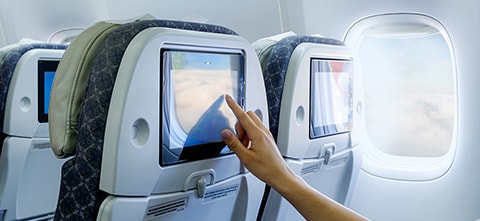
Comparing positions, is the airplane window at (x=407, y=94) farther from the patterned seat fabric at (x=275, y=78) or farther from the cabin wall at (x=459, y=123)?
the patterned seat fabric at (x=275, y=78)

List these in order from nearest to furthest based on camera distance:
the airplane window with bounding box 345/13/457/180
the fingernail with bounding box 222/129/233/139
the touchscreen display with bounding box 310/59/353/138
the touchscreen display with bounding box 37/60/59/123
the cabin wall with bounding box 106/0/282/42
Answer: the fingernail with bounding box 222/129/233/139
the touchscreen display with bounding box 310/59/353/138
the touchscreen display with bounding box 37/60/59/123
the airplane window with bounding box 345/13/457/180
the cabin wall with bounding box 106/0/282/42

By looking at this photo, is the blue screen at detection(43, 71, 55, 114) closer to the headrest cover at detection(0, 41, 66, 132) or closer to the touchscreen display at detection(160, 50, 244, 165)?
the headrest cover at detection(0, 41, 66, 132)

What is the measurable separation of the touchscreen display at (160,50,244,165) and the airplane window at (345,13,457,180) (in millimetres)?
1252

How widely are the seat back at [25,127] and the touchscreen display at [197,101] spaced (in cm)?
132

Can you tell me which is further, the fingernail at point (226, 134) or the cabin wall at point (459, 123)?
the cabin wall at point (459, 123)

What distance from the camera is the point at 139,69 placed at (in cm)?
106

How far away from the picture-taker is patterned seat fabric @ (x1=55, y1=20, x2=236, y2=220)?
1077 mm

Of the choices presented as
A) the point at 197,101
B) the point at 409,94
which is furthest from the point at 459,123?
the point at 197,101

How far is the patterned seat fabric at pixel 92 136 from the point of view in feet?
3.53

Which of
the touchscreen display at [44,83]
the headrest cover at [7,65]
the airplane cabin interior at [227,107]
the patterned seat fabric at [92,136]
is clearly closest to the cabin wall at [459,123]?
the airplane cabin interior at [227,107]

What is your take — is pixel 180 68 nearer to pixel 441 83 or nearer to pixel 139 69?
pixel 139 69

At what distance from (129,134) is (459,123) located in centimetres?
182

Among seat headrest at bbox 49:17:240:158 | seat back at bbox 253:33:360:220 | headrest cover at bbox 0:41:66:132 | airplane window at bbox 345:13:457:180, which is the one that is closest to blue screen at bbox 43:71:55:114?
headrest cover at bbox 0:41:66:132

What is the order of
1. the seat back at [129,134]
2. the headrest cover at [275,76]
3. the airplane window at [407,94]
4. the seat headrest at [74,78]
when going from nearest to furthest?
1. the seat back at [129,134]
2. the seat headrest at [74,78]
3. the headrest cover at [275,76]
4. the airplane window at [407,94]
